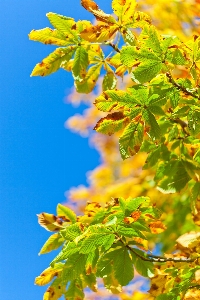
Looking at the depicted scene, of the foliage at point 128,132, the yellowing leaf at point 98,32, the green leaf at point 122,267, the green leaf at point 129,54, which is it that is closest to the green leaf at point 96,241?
the foliage at point 128,132

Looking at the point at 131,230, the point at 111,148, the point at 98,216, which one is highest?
the point at 111,148

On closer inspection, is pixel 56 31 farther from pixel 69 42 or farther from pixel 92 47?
pixel 92 47

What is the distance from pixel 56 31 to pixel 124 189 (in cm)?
202

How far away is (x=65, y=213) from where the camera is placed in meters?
1.45

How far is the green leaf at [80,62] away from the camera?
1.40 metres

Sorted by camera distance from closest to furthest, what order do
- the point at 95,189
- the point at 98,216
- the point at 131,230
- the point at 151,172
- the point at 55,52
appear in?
the point at 131,230 < the point at 98,216 < the point at 55,52 < the point at 151,172 < the point at 95,189

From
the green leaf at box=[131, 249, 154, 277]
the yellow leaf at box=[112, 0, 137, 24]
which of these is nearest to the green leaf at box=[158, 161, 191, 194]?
the green leaf at box=[131, 249, 154, 277]

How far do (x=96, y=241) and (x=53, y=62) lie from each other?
2.37 feet

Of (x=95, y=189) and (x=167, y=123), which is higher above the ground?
(x=95, y=189)

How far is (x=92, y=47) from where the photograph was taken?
4.75 feet

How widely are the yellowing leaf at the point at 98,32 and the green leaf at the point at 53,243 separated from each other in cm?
73

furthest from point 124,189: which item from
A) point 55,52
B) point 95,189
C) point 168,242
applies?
point 55,52

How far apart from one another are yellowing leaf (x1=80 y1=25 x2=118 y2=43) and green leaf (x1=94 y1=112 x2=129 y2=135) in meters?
0.27

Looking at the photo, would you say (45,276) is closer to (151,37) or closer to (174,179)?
(174,179)
